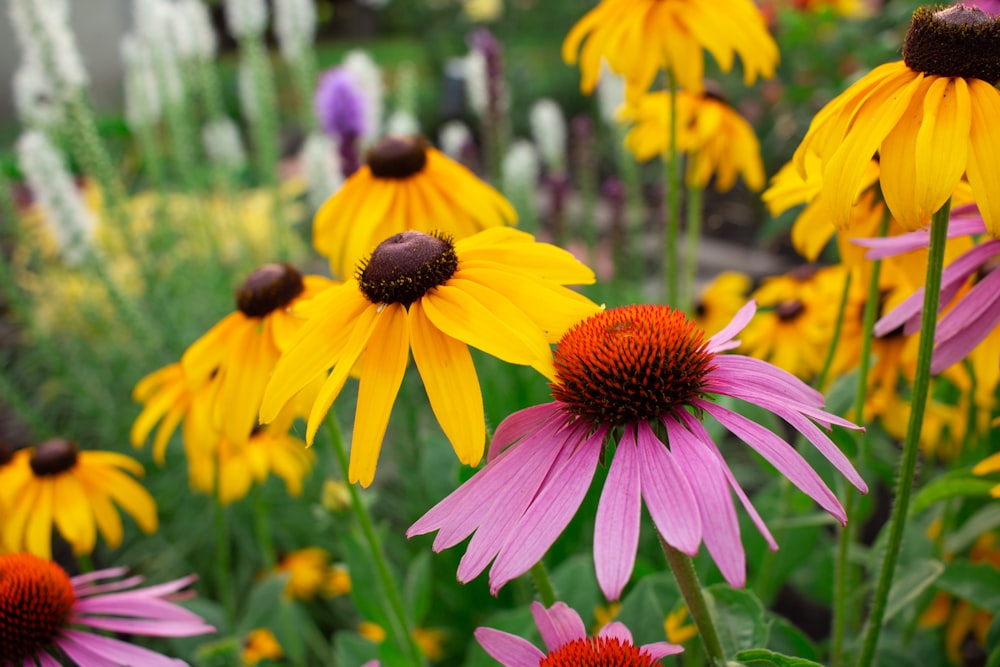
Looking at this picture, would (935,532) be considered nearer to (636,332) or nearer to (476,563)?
(636,332)

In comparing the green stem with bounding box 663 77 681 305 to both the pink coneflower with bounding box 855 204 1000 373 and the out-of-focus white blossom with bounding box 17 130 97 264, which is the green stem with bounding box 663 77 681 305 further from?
the out-of-focus white blossom with bounding box 17 130 97 264

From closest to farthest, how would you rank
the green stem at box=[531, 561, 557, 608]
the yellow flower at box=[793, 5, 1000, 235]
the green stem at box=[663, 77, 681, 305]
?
the yellow flower at box=[793, 5, 1000, 235] → the green stem at box=[531, 561, 557, 608] → the green stem at box=[663, 77, 681, 305]

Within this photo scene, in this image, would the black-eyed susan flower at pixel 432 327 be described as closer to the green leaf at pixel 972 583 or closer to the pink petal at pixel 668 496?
the pink petal at pixel 668 496

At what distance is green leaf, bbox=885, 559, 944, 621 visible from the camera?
90 cm

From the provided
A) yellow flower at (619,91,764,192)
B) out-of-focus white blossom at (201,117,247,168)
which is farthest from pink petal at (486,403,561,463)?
out-of-focus white blossom at (201,117,247,168)

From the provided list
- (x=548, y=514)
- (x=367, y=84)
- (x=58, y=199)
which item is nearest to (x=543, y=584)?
(x=548, y=514)

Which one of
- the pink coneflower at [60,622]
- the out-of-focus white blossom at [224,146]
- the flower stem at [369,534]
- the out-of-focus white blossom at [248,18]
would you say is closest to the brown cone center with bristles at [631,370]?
the flower stem at [369,534]

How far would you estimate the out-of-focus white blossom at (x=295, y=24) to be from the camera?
9.75 ft

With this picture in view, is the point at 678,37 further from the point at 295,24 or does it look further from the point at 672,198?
the point at 295,24

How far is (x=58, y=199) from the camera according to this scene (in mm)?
2270

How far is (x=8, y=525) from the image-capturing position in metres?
1.28

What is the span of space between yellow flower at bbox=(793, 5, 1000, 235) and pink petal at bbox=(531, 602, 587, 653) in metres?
0.38

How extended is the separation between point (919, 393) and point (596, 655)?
331 millimetres

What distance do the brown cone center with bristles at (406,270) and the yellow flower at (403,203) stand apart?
0.46 meters
